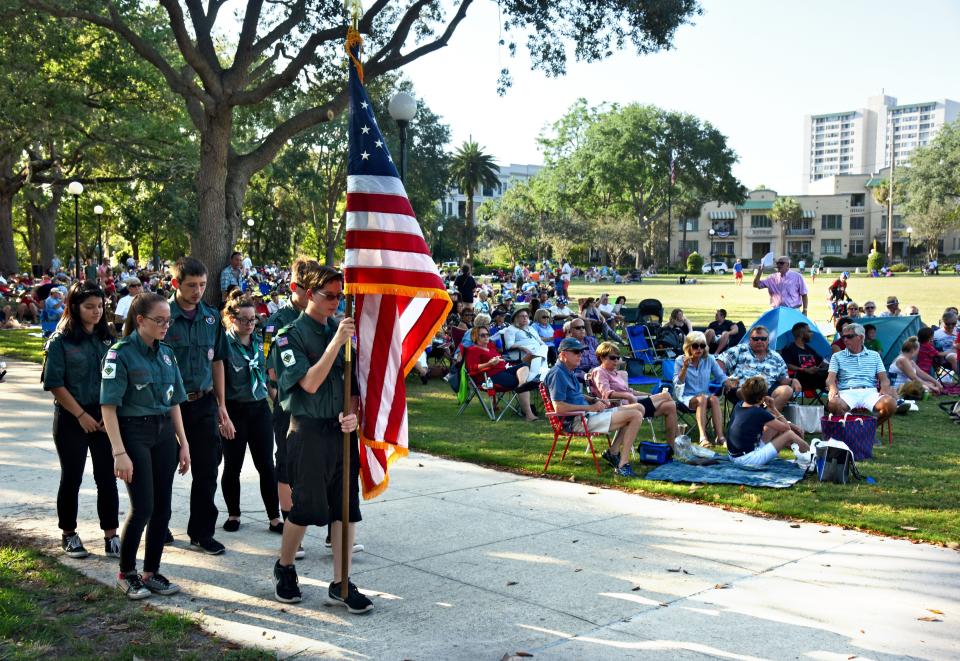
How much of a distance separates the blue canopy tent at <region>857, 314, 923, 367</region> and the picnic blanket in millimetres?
6621

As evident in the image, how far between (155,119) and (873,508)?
94.6ft

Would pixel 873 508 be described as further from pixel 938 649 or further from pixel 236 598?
pixel 236 598

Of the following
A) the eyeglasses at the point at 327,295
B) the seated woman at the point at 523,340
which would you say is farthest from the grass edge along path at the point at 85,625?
the seated woman at the point at 523,340

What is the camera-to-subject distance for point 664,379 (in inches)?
548

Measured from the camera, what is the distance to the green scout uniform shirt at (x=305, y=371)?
4.67 m

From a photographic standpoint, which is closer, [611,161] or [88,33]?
[88,33]

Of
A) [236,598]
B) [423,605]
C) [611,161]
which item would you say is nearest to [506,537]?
[423,605]

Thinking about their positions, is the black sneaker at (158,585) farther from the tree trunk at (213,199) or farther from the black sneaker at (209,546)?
the tree trunk at (213,199)

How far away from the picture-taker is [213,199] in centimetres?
1600

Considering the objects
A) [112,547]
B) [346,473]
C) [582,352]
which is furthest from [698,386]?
[112,547]

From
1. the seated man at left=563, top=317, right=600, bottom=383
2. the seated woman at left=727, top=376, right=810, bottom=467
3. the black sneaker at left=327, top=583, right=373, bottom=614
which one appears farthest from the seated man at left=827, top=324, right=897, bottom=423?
the black sneaker at left=327, top=583, right=373, bottom=614

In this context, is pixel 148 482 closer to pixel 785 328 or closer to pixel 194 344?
pixel 194 344

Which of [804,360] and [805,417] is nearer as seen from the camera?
[805,417]

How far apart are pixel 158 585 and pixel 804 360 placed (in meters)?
9.55
